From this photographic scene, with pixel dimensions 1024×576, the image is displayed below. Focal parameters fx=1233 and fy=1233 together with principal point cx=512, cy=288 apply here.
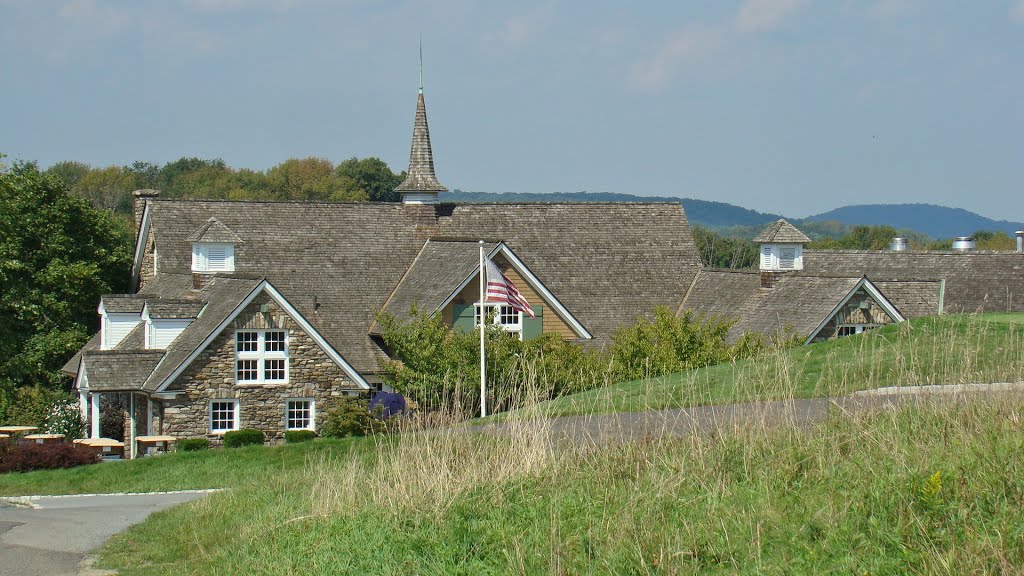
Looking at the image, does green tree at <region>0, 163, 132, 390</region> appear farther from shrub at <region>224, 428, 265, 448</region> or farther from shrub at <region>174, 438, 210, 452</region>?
shrub at <region>224, 428, 265, 448</region>

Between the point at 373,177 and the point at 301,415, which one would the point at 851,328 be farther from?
the point at 373,177

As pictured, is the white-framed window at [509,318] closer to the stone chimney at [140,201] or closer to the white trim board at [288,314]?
the white trim board at [288,314]

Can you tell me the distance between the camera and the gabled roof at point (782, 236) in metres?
37.4

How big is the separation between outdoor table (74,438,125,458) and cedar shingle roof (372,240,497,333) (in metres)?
8.27

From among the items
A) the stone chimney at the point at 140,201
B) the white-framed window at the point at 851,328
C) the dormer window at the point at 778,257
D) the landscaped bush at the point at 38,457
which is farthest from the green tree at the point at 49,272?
the white-framed window at the point at 851,328

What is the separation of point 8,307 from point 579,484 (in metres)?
34.7

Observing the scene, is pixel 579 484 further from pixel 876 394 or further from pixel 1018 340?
pixel 1018 340

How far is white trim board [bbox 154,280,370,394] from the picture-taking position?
1184 inches

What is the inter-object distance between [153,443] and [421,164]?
1626 centimetres

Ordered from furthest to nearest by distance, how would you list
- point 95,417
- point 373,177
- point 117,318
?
point 373,177 < point 117,318 < point 95,417

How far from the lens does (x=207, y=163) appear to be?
14338 cm

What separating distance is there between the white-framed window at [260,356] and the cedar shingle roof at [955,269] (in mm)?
21428

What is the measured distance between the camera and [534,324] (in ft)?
118

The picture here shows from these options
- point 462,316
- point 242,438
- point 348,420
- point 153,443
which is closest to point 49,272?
point 153,443
